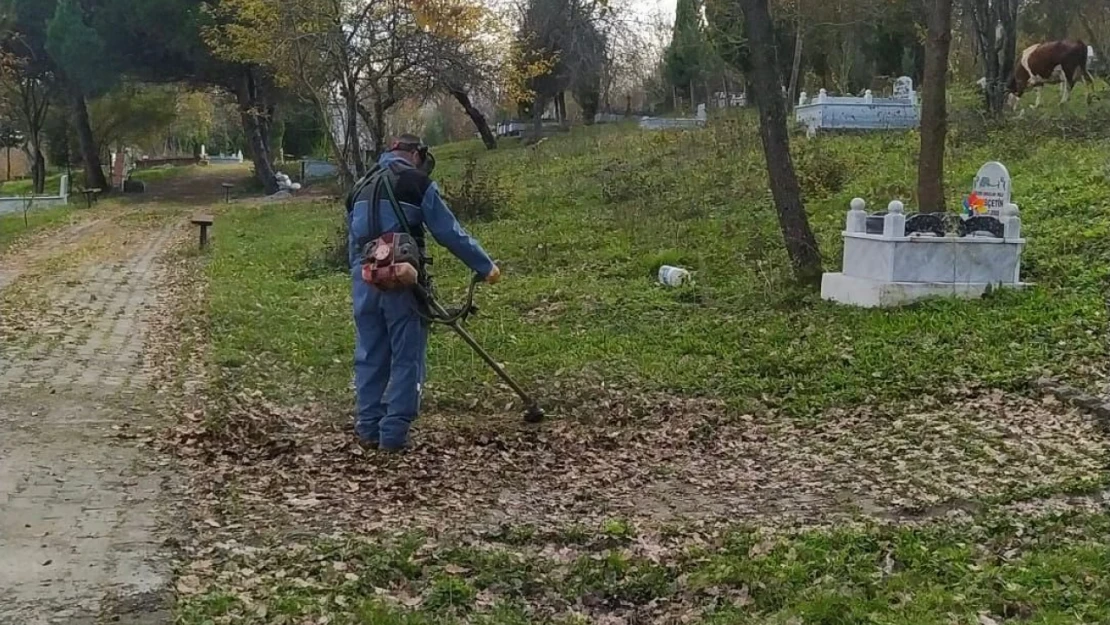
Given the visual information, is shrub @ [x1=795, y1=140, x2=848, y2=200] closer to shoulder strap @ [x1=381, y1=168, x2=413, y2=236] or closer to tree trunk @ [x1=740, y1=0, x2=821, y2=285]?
tree trunk @ [x1=740, y1=0, x2=821, y2=285]

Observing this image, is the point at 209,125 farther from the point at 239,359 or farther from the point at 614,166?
the point at 239,359

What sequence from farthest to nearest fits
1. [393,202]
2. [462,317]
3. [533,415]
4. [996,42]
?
[996,42], [533,415], [462,317], [393,202]

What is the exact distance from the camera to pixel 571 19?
3669 cm

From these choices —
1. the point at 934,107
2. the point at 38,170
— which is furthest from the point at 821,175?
the point at 38,170

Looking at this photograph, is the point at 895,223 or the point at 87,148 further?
the point at 87,148

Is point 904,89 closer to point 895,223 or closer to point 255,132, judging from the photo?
point 895,223

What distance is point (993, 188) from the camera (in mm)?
10383

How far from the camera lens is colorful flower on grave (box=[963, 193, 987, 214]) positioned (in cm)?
1033

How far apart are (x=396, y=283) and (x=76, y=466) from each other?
1.93 meters

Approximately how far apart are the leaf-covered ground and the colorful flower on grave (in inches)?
27.1

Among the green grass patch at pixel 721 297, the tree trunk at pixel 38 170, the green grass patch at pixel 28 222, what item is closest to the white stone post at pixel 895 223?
the green grass patch at pixel 721 297

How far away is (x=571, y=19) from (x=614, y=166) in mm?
15501

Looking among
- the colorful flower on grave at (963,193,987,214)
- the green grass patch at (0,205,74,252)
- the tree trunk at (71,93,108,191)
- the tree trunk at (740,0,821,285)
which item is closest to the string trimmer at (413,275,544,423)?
the tree trunk at (740,0,821,285)

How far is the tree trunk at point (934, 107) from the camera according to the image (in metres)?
11.2
